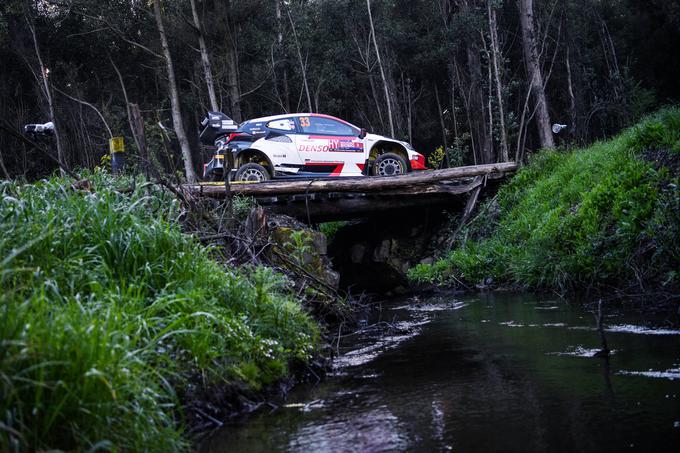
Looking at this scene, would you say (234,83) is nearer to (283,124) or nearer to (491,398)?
(283,124)

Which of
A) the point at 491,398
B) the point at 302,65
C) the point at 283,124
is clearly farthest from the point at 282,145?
the point at 302,65

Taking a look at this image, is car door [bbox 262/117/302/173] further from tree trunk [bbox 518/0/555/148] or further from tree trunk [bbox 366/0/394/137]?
tree trunk [bbox 366/0/394/137]

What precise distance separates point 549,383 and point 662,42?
26.2 metres

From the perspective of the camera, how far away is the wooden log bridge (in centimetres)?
1383

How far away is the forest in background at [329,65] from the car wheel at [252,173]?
11504 millimetres

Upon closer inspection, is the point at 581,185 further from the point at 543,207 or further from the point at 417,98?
the point at 417,98

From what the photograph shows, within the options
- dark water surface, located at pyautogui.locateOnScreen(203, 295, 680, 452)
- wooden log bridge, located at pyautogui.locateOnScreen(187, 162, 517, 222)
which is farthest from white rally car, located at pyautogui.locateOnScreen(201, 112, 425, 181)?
dark water surface, located at pyautogui.locateOnScreen(203, 295, 680, 452)

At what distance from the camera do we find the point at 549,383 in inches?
203

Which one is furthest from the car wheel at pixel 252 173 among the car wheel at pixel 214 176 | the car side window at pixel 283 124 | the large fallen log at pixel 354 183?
the large fallen log at pixel 354 183

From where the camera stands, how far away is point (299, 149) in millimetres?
15766

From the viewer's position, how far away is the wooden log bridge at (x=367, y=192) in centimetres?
1383

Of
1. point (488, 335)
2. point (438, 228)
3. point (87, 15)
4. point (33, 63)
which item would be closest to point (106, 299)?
point (488, 335)

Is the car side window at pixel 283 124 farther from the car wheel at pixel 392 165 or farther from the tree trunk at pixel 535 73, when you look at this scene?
the tree trunk at pixel 535 73

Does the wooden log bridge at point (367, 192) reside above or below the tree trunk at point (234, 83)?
below
